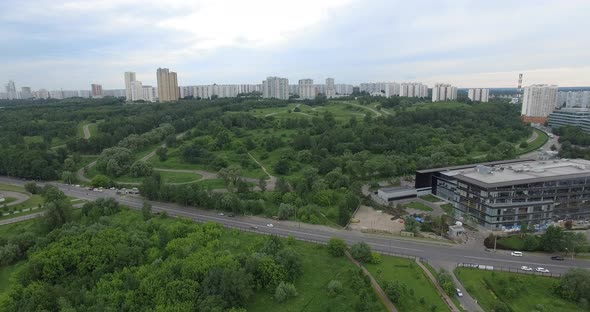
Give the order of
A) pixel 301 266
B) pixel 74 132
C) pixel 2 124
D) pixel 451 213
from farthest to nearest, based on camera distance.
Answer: pixel 2 124 → pixel 74 132 → pixel 451 213 → pixel 301 266

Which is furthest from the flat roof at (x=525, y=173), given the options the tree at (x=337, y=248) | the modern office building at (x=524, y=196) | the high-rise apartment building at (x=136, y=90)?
the high-rise apartment building at (x=136, y=90)

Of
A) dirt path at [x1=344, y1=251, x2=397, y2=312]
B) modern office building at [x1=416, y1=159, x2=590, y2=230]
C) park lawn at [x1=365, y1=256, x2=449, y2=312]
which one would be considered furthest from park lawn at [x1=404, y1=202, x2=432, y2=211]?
dirt path at [x1=344, y1=251, x2=397, y2=312]

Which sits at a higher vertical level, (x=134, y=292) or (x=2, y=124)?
(x=2, y=124)

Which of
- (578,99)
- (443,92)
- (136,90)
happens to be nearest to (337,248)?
(443,92)

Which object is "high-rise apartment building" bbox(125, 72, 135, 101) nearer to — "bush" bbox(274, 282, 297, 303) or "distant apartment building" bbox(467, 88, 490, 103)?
"distant apartment building" bbox(467, 88, 490, 103)

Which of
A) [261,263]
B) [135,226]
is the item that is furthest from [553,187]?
[135,226]

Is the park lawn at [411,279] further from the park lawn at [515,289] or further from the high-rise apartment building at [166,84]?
the high-rise apartment building at [166,84]

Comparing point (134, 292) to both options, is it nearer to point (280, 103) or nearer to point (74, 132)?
point (74, 132)
